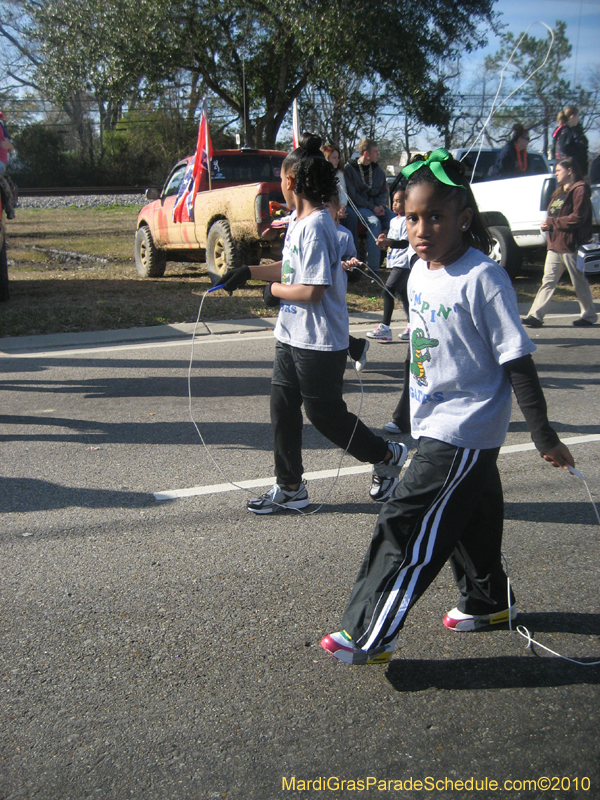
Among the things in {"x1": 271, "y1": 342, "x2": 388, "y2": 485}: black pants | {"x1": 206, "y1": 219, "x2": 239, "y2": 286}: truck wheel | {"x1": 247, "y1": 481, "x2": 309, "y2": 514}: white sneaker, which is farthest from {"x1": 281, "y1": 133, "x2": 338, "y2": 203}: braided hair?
{"x1": 206, "y1": 219, "x2": 239, "y2": 286}: truck wheel

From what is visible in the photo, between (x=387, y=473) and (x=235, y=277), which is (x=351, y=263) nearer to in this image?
(x=235, y=277)

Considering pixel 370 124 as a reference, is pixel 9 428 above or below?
below

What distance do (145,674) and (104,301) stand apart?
29.3ft

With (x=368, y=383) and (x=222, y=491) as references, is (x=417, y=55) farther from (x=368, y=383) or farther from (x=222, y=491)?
(x=222, y=491)

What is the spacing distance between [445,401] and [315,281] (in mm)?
1209

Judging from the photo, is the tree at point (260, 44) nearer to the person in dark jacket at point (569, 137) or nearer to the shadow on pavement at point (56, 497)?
the person in dark jacket at point (569, 137)

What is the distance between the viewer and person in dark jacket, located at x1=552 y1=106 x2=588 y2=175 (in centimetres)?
1180

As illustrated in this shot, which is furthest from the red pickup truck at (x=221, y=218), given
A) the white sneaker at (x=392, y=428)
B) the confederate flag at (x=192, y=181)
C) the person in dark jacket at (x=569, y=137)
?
the person in dark jacket at (x=569, y=137)

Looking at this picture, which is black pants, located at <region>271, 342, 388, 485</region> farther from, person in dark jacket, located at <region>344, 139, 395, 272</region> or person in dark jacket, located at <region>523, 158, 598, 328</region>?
Result: person in dark jacket, located at <region>344, 139, 395, 272</region>

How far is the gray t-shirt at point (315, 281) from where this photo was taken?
3521 millimetres

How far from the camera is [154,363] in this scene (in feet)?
25.2

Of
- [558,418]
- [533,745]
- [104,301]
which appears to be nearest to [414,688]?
[533,745]

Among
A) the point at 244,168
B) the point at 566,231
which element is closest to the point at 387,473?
the point at 566,231

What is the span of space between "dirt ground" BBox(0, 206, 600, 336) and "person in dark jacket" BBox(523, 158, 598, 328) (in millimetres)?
2345
